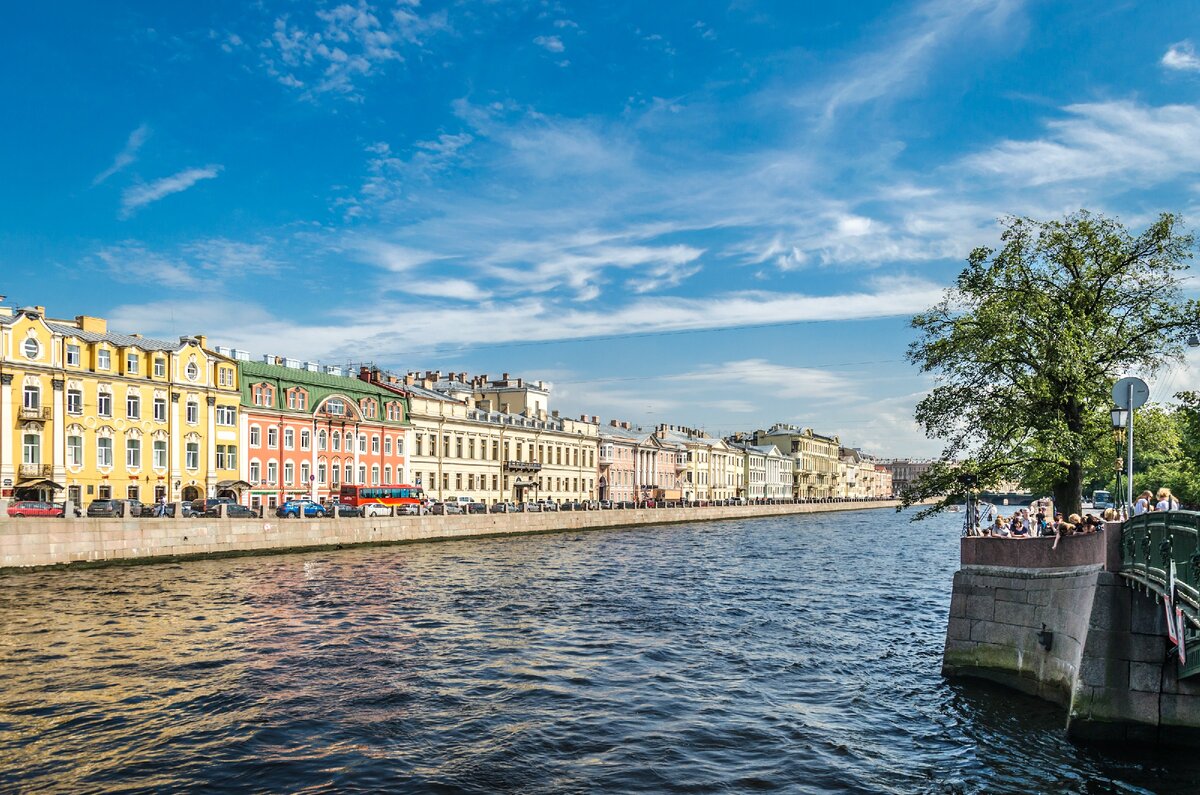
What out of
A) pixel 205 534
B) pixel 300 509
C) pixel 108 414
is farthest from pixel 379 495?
pixel 205 534

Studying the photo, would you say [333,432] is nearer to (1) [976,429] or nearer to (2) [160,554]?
(2) [160,554]

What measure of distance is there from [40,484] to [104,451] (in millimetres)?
4338

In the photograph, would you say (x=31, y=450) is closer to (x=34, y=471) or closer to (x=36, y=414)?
(x=34, y=471)

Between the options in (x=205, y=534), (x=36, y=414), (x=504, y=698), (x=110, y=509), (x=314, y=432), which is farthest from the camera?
(x=314, y=432)

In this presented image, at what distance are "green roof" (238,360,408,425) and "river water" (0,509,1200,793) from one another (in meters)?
32.4

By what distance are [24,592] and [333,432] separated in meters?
41.4

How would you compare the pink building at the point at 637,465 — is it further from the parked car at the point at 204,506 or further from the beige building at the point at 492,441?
the parked car at the point at 204,506

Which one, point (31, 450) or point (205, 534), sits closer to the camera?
point (205, 534)

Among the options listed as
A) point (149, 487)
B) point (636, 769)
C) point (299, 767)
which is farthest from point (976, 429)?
point (149, 487)

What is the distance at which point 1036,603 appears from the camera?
50.9ft

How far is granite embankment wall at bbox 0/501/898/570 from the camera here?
1331 inches

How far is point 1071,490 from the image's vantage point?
78.6 feet

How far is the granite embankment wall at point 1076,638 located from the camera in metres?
11.8

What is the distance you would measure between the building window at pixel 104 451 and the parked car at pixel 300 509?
32.8ft
